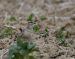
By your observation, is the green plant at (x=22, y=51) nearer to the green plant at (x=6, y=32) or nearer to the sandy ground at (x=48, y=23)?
the sandy ground at (x=48, y=23)

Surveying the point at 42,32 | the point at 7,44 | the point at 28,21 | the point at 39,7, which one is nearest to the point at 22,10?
the point at 39,7

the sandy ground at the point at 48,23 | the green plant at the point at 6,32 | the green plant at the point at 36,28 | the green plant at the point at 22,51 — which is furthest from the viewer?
the green plant at the point at 36,28

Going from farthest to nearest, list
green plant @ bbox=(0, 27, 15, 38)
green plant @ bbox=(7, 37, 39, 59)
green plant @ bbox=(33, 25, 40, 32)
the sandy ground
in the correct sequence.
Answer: green plant @ bbox=(33, 25, 40, 32) < green plant @ bbox=(0, 27, 15, 38) < the sandy ground < green plant @ bbox=(7, 37, 39, 59)

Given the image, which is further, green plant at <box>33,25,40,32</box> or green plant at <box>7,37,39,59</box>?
green plant at <box>33,25,40,32</box>

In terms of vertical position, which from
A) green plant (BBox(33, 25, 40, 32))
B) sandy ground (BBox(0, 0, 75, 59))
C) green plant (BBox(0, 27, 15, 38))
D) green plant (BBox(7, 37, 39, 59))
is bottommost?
sandy ground (BBox(0, 0, 75, 59))

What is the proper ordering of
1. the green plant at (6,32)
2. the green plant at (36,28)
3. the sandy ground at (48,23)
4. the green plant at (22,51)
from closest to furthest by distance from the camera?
the green plant at (22,51), the sandy ground at (48,23), the green plant at (6,32), the green plant at (36,28)

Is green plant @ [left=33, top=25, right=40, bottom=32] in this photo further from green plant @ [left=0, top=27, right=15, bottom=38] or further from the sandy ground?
green plant @ [left=0, top=27, right=15, bottom=38]

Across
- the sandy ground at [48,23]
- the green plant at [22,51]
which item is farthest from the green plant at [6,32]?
the green plant at [22,51]

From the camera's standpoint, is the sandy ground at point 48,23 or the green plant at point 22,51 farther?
the sandy ground at point 48,23

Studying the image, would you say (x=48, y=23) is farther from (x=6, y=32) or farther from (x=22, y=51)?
(x=22, y=51)

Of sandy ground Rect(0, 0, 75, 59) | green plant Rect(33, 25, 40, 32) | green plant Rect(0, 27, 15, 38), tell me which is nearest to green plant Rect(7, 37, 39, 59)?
sandy ground Rect(0, 0, 75, 59)

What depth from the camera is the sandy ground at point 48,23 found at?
10.6 feet

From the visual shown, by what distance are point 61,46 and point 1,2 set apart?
13.3 ft

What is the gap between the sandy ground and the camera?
324 centimetres
